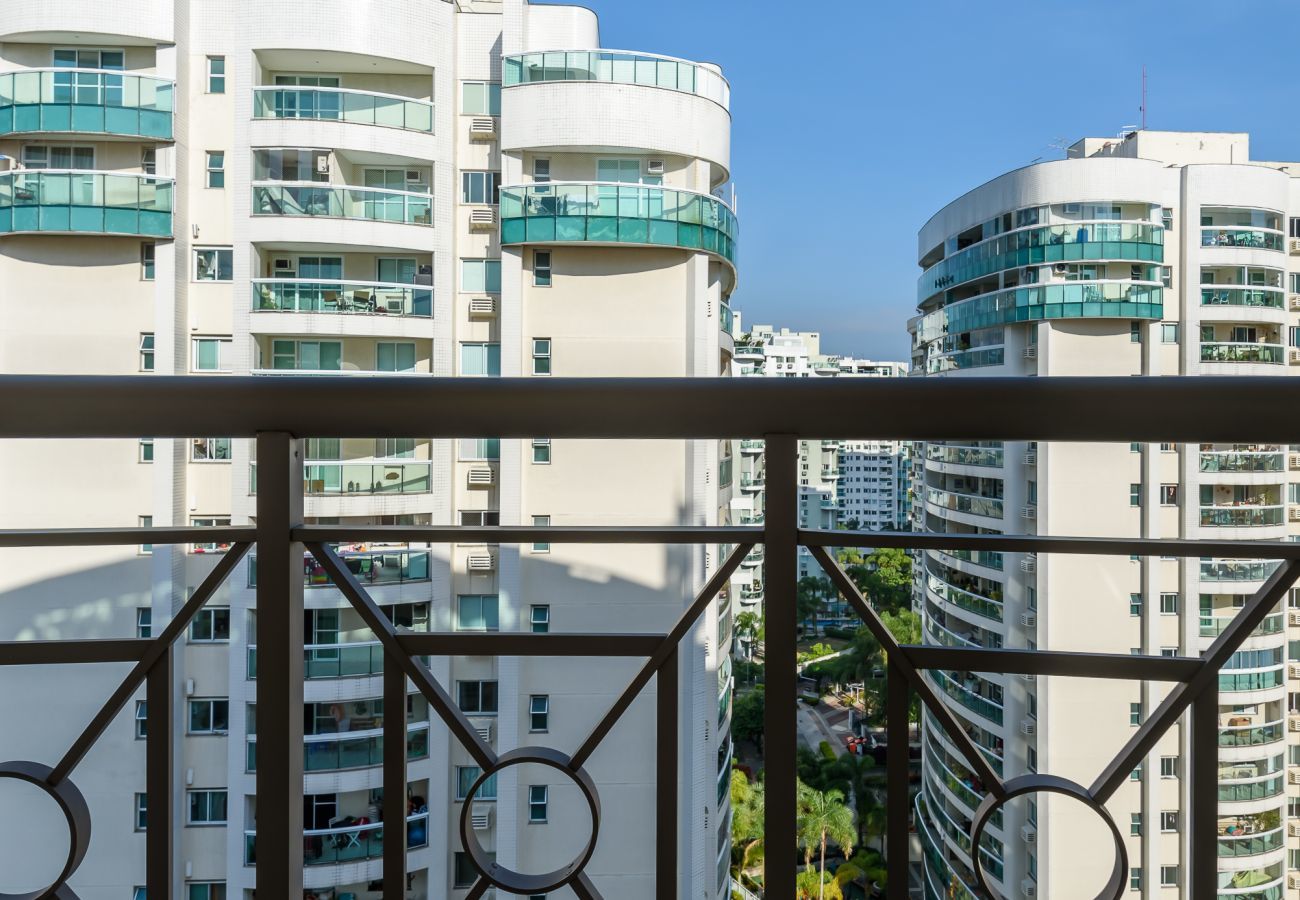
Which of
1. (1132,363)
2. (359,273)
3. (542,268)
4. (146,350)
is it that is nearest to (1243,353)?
(1132,363)

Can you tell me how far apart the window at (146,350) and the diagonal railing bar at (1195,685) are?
724cm

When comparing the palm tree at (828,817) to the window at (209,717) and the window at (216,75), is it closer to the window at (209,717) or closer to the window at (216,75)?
the window at (209,717)

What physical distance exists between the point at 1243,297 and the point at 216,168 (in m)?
7.09

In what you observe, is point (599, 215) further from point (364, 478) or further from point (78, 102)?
point (78, 102)

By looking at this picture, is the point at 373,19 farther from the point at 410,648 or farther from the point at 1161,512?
the point at 410,648

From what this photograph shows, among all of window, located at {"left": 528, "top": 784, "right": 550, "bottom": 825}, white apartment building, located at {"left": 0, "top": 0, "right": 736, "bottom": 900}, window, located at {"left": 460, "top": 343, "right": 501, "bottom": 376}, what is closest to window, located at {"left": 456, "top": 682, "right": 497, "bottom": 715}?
white apartment building, located at {"left": 0, "top": 0, "right": 736, "bottom": 900}

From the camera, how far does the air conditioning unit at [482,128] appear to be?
6.68 m

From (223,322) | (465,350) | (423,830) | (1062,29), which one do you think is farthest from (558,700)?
(1062,29)

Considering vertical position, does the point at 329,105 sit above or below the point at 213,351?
above

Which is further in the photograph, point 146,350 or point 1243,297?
point 146,350

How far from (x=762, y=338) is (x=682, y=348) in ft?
4.91

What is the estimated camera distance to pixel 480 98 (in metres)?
6.68

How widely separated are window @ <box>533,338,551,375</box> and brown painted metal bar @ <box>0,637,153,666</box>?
635 cm

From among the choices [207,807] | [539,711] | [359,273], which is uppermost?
[359,273]
